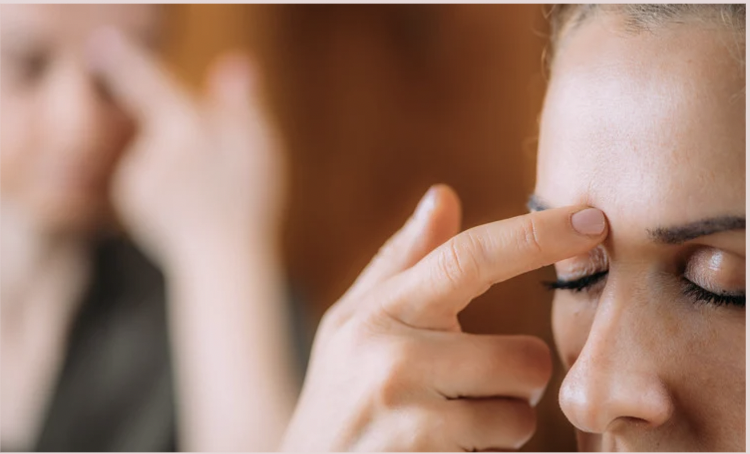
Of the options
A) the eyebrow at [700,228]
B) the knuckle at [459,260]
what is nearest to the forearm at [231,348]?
the knuckle at [459,260]

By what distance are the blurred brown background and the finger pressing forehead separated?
0.04 metres

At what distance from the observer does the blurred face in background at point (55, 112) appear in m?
0.96

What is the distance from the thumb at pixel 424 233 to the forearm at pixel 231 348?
0.47 meters

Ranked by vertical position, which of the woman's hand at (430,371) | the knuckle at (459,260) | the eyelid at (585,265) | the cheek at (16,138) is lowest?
the woman's hand at (430,371)

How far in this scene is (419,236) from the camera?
562 millimetres

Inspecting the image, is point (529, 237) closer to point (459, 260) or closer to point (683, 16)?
point (459, 260)

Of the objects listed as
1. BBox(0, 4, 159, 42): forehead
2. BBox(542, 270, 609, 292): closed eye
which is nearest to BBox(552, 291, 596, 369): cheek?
BBox(542, 270, 609, 292): closed eye

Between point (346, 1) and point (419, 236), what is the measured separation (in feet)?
1.17

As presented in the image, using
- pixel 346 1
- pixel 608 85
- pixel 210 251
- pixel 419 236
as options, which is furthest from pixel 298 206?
pixel 608 85

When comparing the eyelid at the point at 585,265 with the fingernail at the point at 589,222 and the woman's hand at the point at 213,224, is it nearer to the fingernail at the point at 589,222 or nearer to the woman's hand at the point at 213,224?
the fingernail at the point at 589,222

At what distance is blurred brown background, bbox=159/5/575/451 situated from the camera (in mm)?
672

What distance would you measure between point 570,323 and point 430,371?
0.37 ft

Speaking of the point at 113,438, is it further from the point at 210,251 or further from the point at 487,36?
the point at 487,36

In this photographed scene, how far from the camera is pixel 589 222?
0.45 meters
